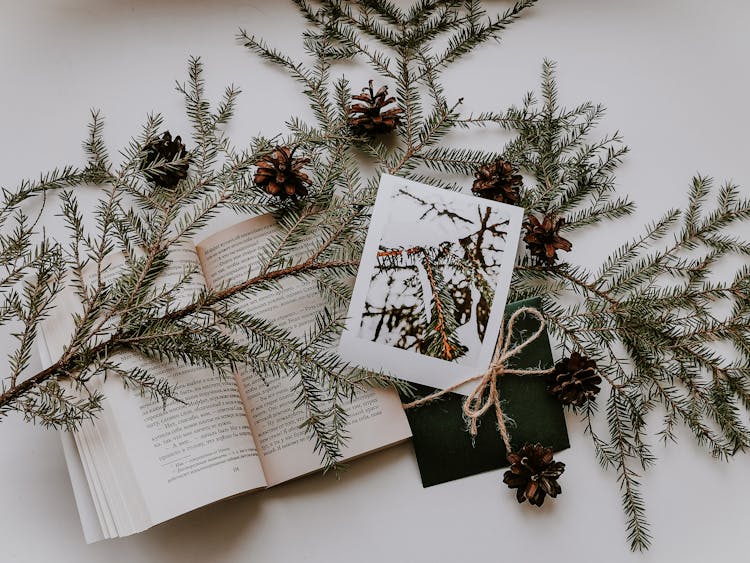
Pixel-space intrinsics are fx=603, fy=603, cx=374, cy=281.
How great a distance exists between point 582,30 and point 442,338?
57 cm

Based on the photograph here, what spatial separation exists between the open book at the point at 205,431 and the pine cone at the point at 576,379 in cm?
23

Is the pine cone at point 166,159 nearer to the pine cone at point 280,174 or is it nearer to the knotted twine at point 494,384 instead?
the pine cone at point 280,174

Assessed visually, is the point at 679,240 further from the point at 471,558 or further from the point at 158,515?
the point at 158,515

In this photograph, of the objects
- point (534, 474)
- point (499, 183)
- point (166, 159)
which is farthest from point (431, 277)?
point (166, 159)

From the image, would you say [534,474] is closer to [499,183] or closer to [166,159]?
[499,183]

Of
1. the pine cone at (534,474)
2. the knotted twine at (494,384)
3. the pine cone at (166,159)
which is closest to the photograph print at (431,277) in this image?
the knotted twine at (494,384)

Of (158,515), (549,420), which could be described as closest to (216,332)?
(158,515)

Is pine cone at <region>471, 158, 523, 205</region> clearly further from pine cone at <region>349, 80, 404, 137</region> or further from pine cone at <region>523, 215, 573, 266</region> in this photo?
pine cone at <region>349, 80, 404, 137</region>

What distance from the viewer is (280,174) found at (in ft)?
2.66

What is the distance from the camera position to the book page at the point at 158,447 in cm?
73

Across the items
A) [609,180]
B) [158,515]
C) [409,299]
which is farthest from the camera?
[609,180]

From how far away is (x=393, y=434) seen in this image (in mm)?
848

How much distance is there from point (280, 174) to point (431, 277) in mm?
248

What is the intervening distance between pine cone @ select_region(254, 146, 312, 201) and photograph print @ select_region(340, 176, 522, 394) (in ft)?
0.38
